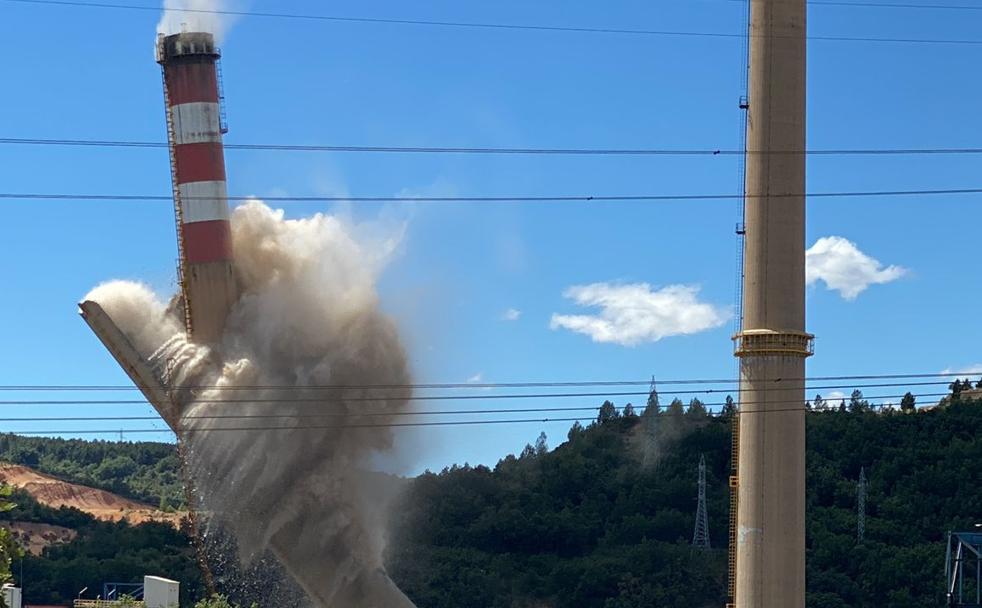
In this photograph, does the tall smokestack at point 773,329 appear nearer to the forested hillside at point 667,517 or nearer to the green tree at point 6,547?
the green tree at point 6,547

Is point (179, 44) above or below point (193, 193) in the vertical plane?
above

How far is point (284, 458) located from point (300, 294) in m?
5.36

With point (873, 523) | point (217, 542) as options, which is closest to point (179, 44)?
point (217, 542)

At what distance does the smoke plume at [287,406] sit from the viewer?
45438 mm

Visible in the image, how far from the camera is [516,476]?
12400 cm

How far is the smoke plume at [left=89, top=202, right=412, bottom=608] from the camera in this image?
1789 inches

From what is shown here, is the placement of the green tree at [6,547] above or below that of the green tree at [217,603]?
above

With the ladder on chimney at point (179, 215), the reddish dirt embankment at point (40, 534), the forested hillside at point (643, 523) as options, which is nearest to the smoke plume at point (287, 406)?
the ladder on chimney at point (179, 215)

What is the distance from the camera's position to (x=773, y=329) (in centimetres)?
5472

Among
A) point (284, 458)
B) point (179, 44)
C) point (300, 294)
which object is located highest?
point (179, 44)

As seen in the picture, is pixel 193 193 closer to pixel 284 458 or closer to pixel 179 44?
pixel 179 44

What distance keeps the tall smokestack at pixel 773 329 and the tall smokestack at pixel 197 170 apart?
20.7m

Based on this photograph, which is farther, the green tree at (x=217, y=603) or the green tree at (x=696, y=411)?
the green tree at (x=696, y=411)

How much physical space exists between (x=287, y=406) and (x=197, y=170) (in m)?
7.99
